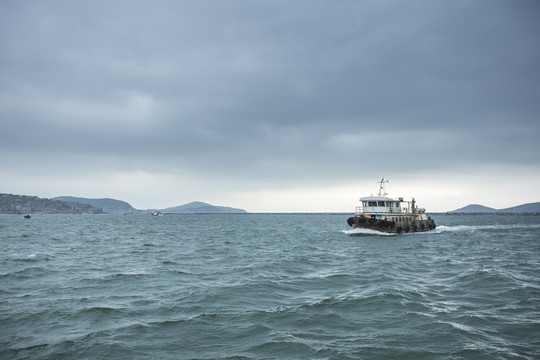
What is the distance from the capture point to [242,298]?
46.2ft

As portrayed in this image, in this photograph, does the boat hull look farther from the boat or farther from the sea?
the sea

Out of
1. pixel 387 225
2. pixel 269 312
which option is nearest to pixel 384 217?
pixel 387 225

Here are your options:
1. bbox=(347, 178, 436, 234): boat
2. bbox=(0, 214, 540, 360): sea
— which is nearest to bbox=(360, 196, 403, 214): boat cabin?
bbox=(347, 178, 436, 234): boat

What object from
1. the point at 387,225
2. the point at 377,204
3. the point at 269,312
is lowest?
the point at 269,312

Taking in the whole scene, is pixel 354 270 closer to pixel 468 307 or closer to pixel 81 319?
pixel 468 307

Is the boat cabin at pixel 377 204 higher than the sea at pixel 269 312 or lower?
higher

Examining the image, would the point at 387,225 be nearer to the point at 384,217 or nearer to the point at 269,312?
the point at 384,217

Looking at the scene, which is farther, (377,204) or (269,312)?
(377,204)

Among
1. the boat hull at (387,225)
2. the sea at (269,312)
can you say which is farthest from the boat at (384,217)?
the sea at (269,312)

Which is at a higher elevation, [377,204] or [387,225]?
[377,204]

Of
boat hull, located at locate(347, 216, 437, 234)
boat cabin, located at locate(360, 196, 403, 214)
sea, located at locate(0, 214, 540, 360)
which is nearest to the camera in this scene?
sea, located at locate(0, 214, 540, 360)

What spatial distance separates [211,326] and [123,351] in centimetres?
282

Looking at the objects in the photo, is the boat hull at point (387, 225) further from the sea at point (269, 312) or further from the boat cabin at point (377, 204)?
the sea at point (269, 312)

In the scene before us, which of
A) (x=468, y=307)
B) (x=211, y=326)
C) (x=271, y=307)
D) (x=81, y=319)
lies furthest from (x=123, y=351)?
(x=468, y=307)
